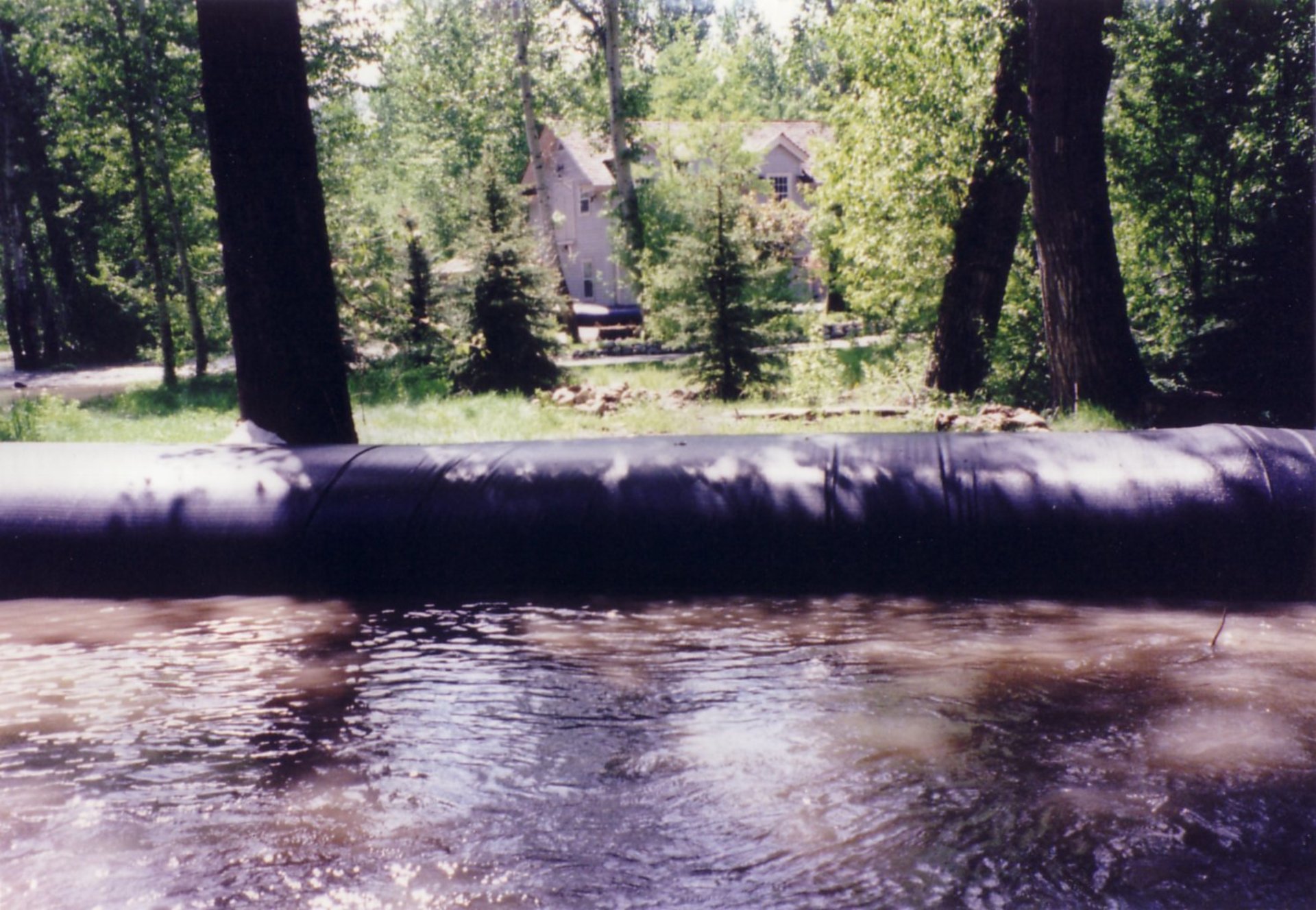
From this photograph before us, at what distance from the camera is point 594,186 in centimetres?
4366

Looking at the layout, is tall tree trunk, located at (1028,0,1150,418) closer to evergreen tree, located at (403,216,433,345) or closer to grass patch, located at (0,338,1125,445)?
grass patch, located at (0,338,1125,445)

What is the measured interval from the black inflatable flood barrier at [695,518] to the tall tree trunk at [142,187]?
13135mm

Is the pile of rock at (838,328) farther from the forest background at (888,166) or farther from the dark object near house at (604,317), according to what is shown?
the dark object near house at (604,317)

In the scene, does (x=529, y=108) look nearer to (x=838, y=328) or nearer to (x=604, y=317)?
(x=604, y=317)

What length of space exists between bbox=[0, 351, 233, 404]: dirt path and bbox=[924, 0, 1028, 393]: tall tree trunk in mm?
13581

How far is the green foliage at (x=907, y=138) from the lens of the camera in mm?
10891

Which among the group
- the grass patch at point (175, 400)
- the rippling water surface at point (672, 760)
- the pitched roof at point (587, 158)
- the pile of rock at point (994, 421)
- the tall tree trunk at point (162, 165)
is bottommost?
the rippling water surface at point (672, 760)

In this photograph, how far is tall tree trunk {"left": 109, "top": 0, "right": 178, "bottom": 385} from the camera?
52.4 ft

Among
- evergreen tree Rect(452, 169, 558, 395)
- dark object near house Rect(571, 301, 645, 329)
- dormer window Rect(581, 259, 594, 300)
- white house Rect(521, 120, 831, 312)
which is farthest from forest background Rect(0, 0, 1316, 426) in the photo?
dormer window Rect(581, 259, 594, 300)

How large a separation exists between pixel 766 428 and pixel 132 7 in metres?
13.8

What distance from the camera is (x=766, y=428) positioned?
8.76m

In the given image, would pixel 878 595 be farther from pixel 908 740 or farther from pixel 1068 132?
pixel 1068 132

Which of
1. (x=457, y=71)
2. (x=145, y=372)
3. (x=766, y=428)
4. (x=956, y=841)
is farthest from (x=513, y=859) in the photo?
(x=457, y=71)

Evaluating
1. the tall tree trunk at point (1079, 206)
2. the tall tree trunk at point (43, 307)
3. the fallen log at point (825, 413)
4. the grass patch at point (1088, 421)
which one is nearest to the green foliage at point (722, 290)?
the fallen log at point (825, 413)
